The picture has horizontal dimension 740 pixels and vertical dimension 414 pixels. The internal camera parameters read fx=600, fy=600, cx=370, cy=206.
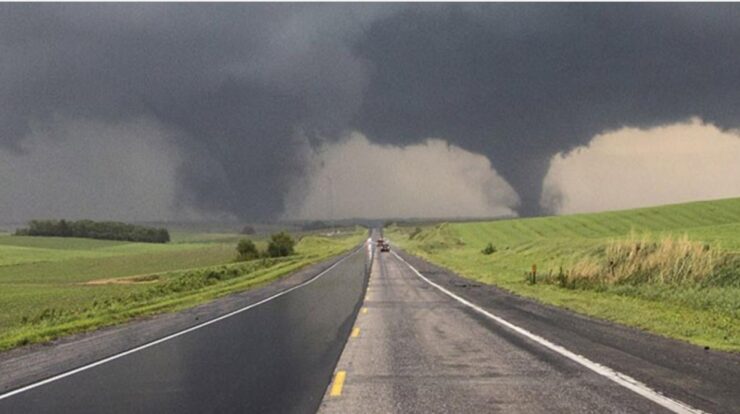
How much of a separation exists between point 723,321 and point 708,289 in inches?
240

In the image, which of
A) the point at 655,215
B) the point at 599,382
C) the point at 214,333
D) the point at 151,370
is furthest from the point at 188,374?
the point at 655,215

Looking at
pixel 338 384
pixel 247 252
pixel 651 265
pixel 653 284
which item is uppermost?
pixel 651 265

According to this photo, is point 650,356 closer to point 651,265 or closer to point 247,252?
point 651,265

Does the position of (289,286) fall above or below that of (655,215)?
below

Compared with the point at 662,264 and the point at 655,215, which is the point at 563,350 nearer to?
the point at 662,264

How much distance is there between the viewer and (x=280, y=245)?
89.8m

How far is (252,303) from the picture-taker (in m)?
23.3

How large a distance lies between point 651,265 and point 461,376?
18838 millimetres

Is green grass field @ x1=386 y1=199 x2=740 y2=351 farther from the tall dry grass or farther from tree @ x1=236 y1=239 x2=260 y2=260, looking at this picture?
tree @ x1=236 y1=239 x2=260 y2=260

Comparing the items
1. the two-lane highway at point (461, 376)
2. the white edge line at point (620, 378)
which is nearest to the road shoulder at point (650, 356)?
the white edge line at point (620, 378)

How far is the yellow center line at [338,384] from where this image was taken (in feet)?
26.8

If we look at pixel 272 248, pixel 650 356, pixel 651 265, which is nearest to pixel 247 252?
pixel 272 248

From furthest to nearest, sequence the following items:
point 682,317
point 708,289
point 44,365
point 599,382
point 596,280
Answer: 1. point 596,280
2. point 708,289
3. point 682,317
4. point 44,365
5. point 599,382

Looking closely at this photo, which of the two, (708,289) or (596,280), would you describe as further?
(596,280)
